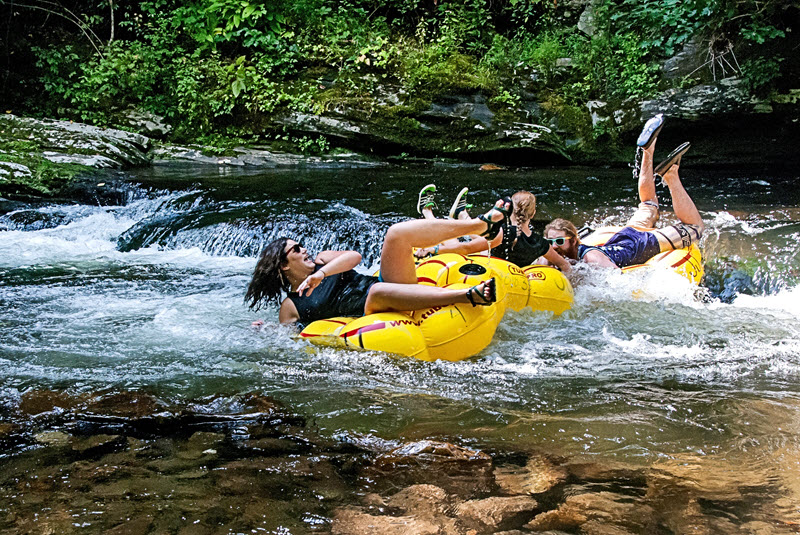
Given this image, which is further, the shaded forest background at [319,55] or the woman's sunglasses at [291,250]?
the shaded forest background at [319,55]

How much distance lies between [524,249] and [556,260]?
1.38 feet

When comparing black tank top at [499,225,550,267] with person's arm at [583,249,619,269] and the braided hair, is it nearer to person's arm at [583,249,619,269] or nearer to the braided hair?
the braided hair

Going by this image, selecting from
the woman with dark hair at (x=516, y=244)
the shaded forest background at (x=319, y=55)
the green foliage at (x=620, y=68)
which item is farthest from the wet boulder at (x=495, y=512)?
the green foliage at (x=620, y=68)

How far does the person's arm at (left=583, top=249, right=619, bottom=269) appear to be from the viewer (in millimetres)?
5953

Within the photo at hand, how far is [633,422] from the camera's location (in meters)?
3.46

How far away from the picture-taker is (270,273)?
4.78m

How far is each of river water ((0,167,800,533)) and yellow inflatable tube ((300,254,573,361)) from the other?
0.09 meters

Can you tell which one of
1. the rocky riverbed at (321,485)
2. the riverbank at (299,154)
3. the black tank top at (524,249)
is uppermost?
the riverbank at (299,154)

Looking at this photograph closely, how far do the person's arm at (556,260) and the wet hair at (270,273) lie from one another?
86.6 inches

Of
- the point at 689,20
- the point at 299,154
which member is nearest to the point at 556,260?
the point at 299,154

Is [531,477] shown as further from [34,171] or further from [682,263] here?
[34,171]

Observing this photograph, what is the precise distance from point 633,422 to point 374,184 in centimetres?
659

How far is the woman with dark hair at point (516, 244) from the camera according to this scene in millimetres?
5379

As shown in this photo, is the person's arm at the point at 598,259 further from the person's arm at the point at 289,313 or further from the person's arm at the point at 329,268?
the person's arm at the point at 289,313
